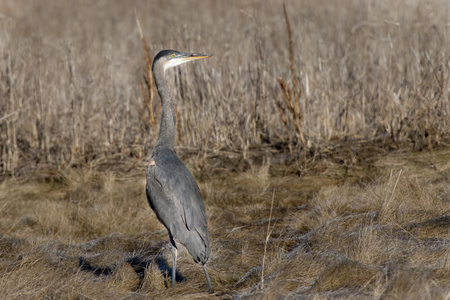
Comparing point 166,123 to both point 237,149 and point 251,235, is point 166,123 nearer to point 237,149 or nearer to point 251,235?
point 251,235

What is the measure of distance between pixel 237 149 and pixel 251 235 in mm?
2443

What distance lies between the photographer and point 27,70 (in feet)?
24.1

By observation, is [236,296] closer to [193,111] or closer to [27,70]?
[193,111]

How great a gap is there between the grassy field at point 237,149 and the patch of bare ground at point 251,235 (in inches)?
0.9

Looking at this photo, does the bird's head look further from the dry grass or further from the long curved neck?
the dry grass

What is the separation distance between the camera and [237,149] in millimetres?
7363

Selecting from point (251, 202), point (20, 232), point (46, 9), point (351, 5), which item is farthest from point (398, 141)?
point (46, 9)

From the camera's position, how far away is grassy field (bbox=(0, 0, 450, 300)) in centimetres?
471

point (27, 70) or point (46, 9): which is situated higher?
point (46, 9)

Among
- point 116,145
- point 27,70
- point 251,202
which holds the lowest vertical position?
point 251,202

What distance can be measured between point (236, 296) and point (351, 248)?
0.95 metres

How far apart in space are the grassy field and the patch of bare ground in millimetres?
23

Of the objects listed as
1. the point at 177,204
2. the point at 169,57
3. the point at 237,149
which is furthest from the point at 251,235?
the point at 237,149

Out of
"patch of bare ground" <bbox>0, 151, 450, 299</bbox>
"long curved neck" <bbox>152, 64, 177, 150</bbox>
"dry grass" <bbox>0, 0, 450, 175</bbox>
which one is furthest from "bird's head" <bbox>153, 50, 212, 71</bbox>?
"dry grass" <bbox>0, 0, 450, 175</bbox>
